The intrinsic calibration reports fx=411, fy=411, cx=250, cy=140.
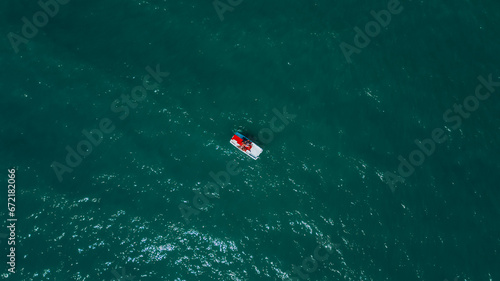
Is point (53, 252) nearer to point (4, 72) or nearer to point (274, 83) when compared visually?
point (4, 72)

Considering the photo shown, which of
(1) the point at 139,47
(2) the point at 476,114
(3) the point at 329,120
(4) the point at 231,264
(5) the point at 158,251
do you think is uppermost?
(2) the point at 476,114

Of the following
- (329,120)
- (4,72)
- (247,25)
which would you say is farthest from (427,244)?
(4,72)

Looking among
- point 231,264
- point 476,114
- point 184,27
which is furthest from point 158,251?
point 476,114

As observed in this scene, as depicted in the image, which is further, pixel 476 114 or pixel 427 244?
pixel 476 114

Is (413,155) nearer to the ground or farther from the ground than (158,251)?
farther from the ground

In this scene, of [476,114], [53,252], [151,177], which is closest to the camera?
[53,252]

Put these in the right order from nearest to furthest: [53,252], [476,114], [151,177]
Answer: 1. [53,252]
2. [151,177]
3. [476,114]
